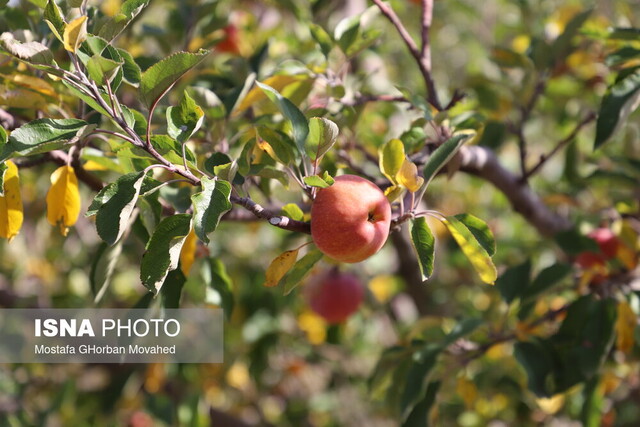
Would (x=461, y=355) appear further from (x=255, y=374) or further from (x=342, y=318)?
(x=255, y=374)

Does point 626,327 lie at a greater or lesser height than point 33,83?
lesser

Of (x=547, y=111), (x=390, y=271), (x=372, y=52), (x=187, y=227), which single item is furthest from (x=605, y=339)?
(x=390, y=271)

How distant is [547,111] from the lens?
2.12m

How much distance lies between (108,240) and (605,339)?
0.92 metres

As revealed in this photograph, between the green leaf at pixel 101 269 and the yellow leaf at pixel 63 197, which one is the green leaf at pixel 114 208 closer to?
the yellow leaf at pixel 63 197

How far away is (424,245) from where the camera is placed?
2.88 ft

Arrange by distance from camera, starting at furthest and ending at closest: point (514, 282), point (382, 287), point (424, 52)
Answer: point (382, 287) → point (514, 282) → point (424, 52)

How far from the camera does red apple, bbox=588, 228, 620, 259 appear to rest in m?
1.50

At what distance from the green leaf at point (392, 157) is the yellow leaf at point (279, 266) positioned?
0.17 metres

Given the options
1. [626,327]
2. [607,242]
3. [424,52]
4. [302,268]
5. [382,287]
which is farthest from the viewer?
[382,287]

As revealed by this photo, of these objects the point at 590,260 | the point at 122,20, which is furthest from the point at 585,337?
the point at 122,20

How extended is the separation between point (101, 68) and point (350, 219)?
343 mm

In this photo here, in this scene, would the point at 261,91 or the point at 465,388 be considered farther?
the point at 465,388

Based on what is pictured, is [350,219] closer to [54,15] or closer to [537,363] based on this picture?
[54,15]
